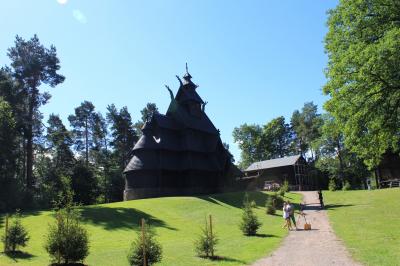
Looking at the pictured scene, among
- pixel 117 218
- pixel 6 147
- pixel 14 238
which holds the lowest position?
pixel 14 238

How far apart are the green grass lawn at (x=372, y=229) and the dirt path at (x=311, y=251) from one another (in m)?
0.53

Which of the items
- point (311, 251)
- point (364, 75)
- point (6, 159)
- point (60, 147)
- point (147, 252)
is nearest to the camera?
point (147, 252)

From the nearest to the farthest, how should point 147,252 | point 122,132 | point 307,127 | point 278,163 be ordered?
point 147,252 → point 278,163 → point 122,132 → point 307,127

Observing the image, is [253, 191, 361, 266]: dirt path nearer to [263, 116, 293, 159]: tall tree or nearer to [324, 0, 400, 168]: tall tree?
[324, 0, 400, 168]: tall tree

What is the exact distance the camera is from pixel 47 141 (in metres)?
75.7

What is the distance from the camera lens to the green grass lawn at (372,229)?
14.7 metres

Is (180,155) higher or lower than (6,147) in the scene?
lower

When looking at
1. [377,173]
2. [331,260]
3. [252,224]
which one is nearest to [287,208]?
[252,224]

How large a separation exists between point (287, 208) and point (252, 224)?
365 centimetres

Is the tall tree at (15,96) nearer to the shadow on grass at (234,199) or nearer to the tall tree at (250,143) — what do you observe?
the shadow on grass at (234,199)

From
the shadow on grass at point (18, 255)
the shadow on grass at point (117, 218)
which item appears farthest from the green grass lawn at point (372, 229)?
the shadow on grass at point (18, 255)

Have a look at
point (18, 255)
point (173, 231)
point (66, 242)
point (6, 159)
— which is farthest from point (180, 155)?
point (66, 242)

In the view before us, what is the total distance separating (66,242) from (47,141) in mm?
66133

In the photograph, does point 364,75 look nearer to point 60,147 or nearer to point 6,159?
point 6,159
